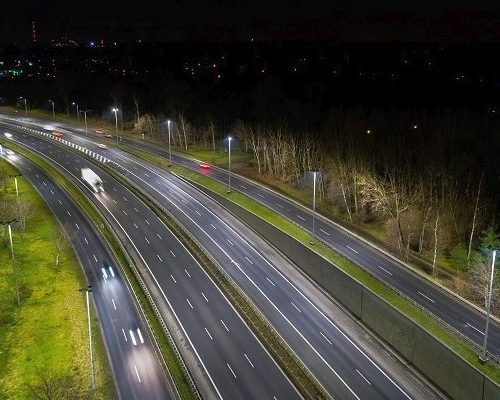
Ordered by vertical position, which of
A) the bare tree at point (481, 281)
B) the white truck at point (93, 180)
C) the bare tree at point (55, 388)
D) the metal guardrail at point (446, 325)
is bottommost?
the bare tree at point (55, 388)

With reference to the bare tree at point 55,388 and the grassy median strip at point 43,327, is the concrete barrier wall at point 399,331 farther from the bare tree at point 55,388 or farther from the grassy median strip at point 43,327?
the bare tree at point 55,388

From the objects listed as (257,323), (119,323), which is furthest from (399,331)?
(119,323)

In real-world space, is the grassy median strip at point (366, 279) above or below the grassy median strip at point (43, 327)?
above

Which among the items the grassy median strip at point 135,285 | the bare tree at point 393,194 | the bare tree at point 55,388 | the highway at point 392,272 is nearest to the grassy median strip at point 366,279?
the highway at point 392,272

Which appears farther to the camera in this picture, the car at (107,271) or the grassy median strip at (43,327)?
the car at (107,271)

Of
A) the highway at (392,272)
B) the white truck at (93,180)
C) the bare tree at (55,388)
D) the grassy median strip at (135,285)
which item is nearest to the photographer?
the bare tree at (55,388)

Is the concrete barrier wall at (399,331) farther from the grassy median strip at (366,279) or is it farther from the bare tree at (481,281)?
the bare tree at (481,281)

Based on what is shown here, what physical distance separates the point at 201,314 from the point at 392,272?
905 inches

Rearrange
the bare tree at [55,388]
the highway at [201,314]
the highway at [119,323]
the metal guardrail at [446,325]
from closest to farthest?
1. the bare tree at [55,388]
2. the highway at [119,323]
3. the highway at [201,314]
4. the metal guardrail at [446,325]

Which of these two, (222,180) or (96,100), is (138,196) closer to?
(222,180)

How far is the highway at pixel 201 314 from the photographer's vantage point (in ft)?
135

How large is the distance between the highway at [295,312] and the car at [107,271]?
12.9 metres

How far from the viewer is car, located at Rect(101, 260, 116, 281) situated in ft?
196

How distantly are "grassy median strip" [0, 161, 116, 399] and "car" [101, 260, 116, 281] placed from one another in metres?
2.56
